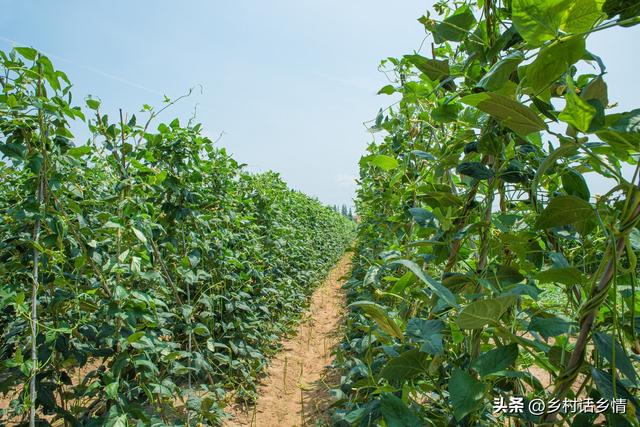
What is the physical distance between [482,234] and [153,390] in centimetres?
198

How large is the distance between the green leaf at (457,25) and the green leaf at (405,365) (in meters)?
0.77

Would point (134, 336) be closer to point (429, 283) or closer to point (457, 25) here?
point (429, 283)

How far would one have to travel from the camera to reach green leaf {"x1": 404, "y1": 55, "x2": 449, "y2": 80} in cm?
95

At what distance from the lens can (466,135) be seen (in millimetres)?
1039

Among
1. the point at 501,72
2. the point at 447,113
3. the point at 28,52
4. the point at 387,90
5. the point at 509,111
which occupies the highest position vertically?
the point at 28,52

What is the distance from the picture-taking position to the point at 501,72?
2.28 ft

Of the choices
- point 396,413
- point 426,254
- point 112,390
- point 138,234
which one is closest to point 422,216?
point 426,254

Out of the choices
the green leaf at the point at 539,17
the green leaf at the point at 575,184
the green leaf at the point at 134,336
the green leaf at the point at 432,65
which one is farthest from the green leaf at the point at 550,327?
the green leaf at the point at 134,336

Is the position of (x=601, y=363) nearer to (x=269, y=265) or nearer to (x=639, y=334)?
(x=639, y=334)

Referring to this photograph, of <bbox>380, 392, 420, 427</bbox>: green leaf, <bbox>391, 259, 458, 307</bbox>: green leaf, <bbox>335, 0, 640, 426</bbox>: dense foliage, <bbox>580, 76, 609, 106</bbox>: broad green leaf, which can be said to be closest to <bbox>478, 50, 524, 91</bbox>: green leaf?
<bbox>335, 0, 640, 426</bbox>: dense foliage

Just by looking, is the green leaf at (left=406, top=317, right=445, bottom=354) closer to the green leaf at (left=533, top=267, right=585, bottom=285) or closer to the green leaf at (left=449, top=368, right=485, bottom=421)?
the green leaf at (left=449, top=368, right=485, bottom=421)

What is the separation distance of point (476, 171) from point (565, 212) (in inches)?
9.8

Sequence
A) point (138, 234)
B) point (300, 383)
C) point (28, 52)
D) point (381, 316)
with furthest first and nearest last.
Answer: point (300, 383), point (138, 234), point (28, 52), point (381, 316)

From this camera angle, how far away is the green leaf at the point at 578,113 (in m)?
0.53
